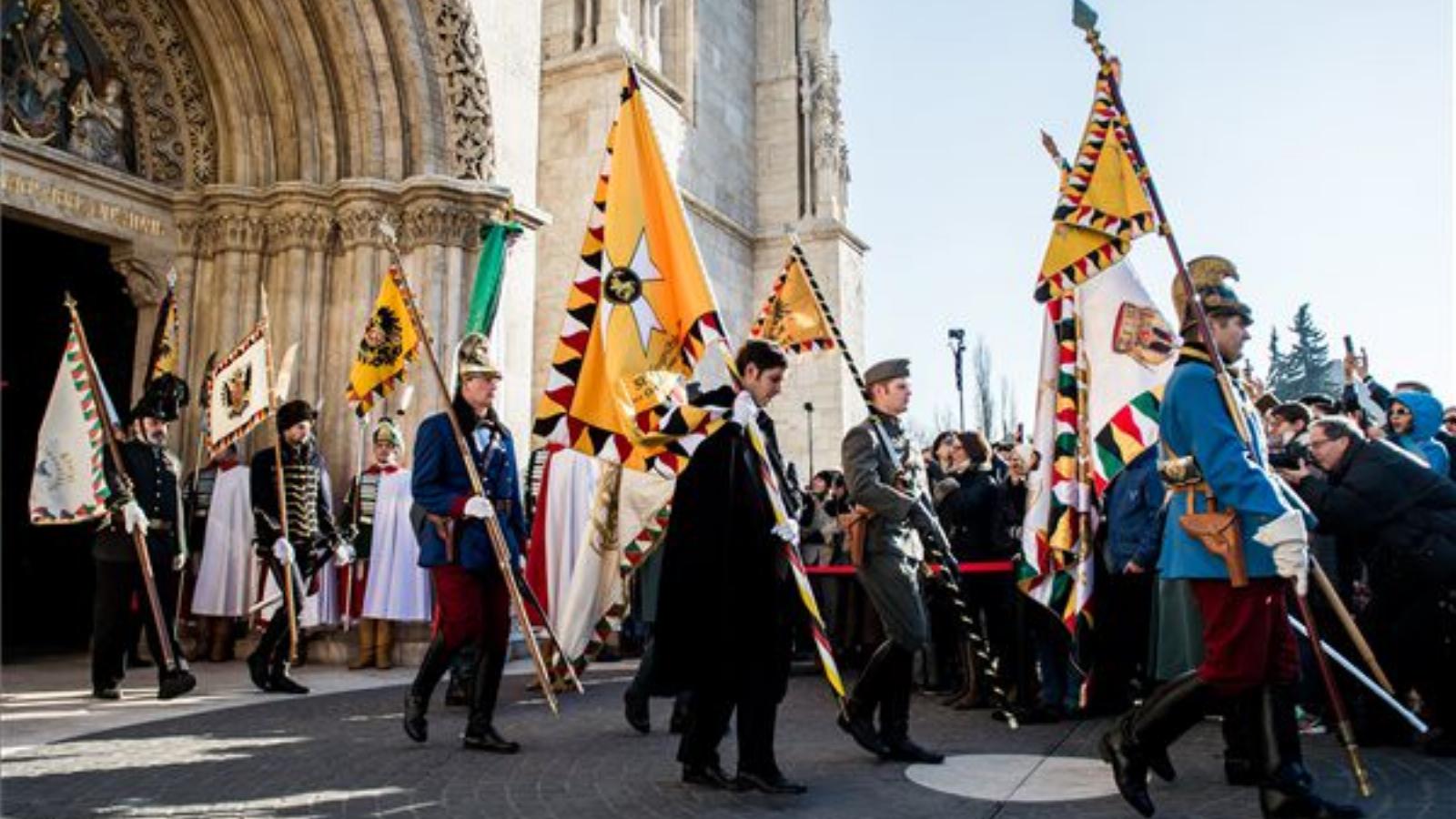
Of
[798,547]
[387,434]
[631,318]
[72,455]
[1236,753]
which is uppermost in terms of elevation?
[631,318]

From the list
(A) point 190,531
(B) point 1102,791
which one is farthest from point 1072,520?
(A) point 190,531

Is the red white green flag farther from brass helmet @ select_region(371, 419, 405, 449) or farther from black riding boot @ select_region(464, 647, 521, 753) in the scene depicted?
black riding boot @ select_region(464, 647, 521, 753)

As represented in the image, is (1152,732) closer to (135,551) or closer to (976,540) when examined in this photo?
(976,540)

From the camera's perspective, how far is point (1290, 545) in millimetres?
3670

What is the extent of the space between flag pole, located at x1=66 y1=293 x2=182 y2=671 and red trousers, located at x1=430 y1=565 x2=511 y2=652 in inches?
112

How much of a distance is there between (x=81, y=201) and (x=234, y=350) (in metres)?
2.04

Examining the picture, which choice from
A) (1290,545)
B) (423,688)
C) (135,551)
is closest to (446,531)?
(423,688)

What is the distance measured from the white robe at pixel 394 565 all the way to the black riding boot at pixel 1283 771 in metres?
7.09

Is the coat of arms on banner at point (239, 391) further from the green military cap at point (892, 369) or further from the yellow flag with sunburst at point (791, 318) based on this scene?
the green military cap at point (892, 369)

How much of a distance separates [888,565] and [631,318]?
6.11 feet

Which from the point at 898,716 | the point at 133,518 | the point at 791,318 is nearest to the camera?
the point at 898,716

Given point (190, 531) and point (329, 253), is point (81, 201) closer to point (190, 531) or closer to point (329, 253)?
point (329, 253)

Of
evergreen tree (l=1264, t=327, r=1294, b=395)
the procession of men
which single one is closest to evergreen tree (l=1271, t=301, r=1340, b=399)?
evergreen tree (l=1264, t=327, r=1294, b=395)

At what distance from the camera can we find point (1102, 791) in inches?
179
